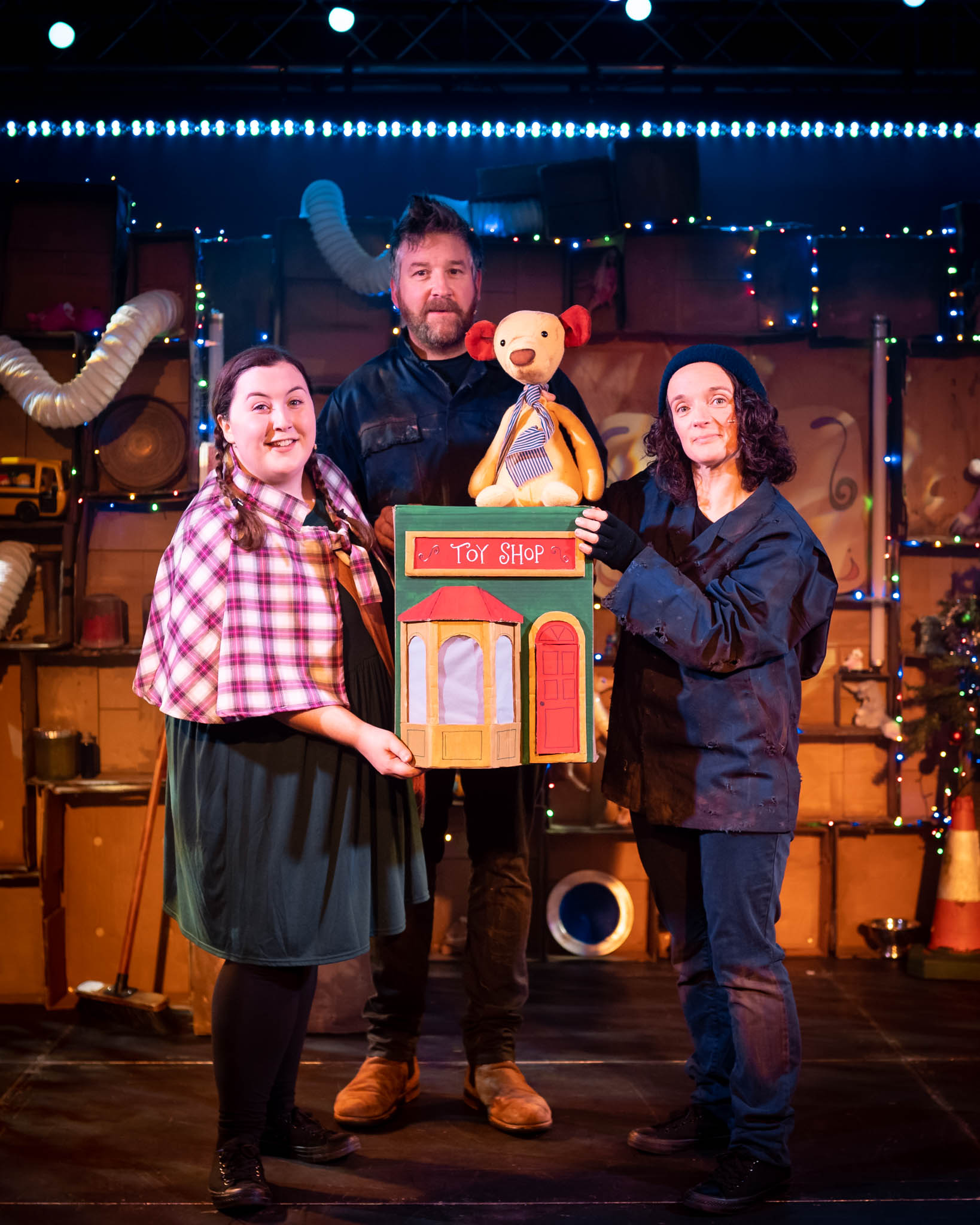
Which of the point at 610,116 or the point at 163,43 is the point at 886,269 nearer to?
the point at 610,116

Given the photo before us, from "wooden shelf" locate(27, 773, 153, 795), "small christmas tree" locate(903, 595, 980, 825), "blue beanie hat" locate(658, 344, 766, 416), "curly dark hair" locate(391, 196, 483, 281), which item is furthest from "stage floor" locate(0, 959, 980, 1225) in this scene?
"curly dark hair" locate(391, 196, 483, 281)

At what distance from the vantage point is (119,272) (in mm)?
4418

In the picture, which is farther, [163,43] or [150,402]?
[163,43]

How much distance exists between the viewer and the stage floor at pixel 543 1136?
91.6 inches

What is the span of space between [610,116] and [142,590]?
270 cm

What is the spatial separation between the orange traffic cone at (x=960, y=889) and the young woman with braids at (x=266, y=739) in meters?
2.72

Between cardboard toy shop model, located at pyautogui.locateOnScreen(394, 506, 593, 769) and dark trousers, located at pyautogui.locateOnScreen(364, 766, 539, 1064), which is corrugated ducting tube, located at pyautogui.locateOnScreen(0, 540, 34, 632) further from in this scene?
cardboard toy shop model, located at pyautogui.locateOnScreen(394, 506, 593, 769)

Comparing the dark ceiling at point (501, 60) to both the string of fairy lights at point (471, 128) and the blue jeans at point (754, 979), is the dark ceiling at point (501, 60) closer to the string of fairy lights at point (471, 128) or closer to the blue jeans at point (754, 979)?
the string of fairy lights at point (471, 128)

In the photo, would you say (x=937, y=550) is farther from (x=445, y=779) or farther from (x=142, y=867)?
(x=142, y=867)

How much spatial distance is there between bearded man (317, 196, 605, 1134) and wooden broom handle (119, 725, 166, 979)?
1.26 meters

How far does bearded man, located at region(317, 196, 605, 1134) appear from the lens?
2658 mm

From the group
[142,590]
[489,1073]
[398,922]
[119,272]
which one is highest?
[119,272]

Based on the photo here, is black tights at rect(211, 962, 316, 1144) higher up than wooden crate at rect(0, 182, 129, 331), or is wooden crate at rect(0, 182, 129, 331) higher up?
wooden crate at rect(0, 182, 129, 331)

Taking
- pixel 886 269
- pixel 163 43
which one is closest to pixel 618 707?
pixel 886 269
